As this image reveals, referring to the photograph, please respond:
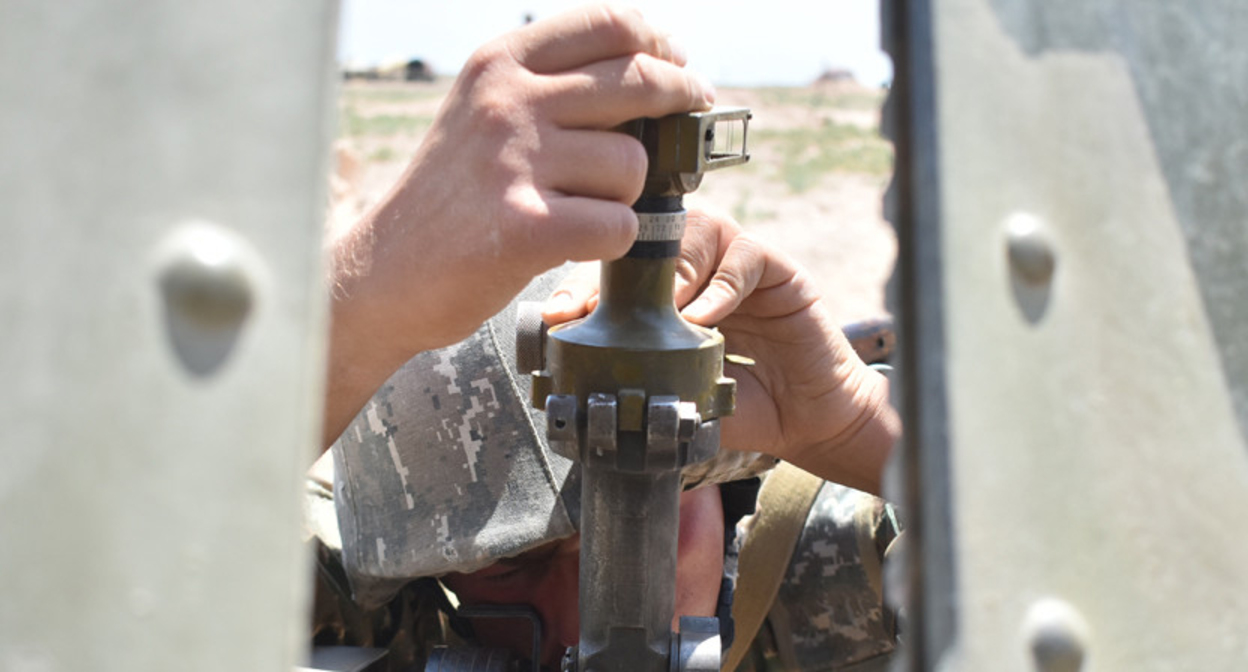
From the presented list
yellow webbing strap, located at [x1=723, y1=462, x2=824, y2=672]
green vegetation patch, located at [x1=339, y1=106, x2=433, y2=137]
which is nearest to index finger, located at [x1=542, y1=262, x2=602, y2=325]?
yellow webbing strap, located at [x1=723, y1=462, x2=824, y2=672]

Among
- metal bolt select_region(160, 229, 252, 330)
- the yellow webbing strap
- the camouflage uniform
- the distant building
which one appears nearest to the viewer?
metal bolt select_region(160, 229, 252, 330)

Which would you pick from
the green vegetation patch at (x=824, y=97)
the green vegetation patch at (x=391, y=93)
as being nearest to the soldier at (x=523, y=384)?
the green vegetation patch at (x=391, y=93)

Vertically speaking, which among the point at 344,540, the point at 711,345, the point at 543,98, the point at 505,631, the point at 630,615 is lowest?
the point at 505,631

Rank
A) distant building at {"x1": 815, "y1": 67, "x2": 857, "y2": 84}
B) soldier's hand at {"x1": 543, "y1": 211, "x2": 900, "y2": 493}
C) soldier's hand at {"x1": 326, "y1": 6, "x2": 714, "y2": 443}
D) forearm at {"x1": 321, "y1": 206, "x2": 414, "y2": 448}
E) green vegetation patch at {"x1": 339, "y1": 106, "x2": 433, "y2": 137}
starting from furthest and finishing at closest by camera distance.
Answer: distant building at {"x1": 815, "y1": 67, "x2": 857, "y2": 84} < green vegetation patch at {"x1": 339, "y1": 106, "x2": 433, "y2": 137} < soldier's hand at {"x1": 543, "y1": 211, "x2": 900, "y2": 493} < forearm at {"x1": 321, "y1": 206, "x2": 414, "y2": 448} < soldier's hand at {"x1": 326, "y1": 6, "x2": 714, "y2": 443}

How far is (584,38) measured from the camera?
1.10 meters

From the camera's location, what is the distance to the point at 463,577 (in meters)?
1.93

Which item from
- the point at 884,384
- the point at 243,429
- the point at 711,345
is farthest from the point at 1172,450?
Answer: the point at 884,384

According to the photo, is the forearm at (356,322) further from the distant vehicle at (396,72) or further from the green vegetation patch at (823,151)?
the distant vehicle at (396,72)

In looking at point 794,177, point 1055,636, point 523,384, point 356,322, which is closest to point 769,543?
point 523,384

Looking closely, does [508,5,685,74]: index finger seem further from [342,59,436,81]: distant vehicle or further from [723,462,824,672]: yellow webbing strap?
[342,59,436,81]: distant vehicle

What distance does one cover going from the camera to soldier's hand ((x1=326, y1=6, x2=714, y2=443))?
1.08 m

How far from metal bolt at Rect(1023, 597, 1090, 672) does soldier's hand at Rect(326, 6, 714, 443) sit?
598 mm

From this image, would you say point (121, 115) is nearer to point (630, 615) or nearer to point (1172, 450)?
point (1172, 450)

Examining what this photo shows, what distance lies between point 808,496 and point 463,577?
0.69 meters
